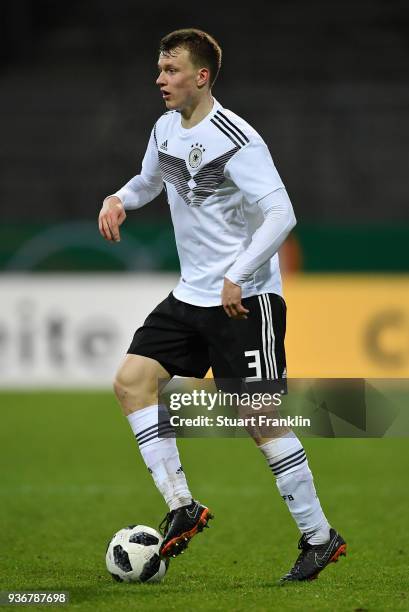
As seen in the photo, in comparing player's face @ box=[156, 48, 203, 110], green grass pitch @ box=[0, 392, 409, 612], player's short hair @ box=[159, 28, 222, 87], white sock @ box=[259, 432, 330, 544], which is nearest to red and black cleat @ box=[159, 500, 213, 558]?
green grass pitch @ box=[0, 392, 409, 612]

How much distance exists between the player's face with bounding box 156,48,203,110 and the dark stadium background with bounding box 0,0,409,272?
10406 mm

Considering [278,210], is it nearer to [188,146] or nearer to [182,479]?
[188,146]

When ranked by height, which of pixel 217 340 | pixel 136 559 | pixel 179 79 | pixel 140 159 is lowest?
pixel 136 559

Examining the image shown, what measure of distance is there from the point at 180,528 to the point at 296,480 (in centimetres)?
49

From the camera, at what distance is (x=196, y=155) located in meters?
4.76

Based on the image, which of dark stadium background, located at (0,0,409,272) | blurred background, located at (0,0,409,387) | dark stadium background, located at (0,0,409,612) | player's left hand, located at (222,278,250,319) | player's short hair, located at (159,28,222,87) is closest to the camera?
player's left hand, located at (222,278,250,319)

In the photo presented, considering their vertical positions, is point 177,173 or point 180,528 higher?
point 177,173

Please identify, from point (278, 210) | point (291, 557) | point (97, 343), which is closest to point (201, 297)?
point (278, 210)

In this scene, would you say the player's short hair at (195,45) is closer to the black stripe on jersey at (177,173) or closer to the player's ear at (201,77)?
the player's ear at (201,77)

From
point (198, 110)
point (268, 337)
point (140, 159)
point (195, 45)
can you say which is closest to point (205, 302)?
point (268, 337)

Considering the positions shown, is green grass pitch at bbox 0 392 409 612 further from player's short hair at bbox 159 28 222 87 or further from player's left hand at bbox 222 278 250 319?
player's short hair at bbox 159 28 222 87

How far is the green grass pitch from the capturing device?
465 centimetres

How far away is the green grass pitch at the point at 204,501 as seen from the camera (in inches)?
183

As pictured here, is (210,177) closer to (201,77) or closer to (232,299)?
(201,77)
